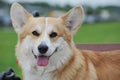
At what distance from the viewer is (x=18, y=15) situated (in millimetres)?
5082

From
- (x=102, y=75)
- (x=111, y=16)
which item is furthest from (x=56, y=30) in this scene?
(x=111, y=16)

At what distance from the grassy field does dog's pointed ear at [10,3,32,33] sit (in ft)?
16.5

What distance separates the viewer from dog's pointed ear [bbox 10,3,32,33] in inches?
198

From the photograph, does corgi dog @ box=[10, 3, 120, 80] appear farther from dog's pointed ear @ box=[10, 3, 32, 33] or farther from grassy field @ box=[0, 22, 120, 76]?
grassy field @ box=[0, 22, 120, 76]

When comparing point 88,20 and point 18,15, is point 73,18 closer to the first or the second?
point 18,15

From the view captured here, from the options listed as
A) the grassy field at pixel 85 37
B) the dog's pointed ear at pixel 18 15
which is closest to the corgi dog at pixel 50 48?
the dog's pointed ear at pixel 18 15

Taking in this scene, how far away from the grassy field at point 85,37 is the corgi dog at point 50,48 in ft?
16.7

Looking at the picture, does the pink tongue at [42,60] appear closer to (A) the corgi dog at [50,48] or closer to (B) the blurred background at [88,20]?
(A) the corgi dog at [50,48]

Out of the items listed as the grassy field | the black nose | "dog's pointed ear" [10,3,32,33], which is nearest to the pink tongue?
the black nose

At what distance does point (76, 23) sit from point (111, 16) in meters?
18.2

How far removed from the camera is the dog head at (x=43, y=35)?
4719 millimetres

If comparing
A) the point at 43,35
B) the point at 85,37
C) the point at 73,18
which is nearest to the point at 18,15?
the point at 43,35

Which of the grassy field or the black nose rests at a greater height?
the black nose

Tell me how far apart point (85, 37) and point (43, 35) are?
42.2 feet
